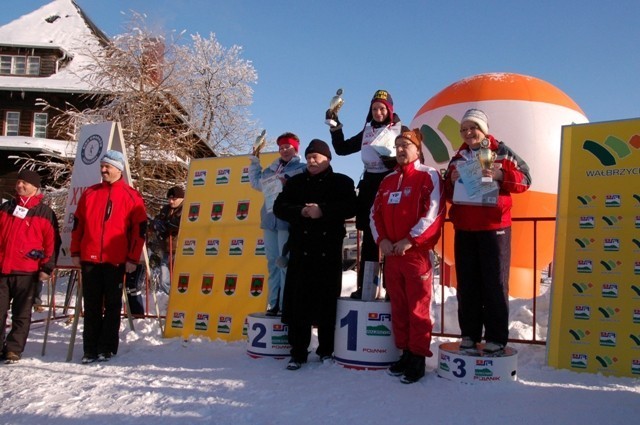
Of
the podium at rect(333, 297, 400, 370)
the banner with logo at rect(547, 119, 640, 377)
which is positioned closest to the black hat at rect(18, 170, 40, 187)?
the podium at rect(333, 297, 400, 370)

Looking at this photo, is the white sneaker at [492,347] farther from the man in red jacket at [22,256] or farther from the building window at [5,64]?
the building window at [5,64]

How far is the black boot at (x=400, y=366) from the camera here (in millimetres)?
3930

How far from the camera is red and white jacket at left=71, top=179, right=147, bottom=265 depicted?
4.89m

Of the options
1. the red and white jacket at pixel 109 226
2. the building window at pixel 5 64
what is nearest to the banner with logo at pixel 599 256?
the red and white jacket at pixel 109 226

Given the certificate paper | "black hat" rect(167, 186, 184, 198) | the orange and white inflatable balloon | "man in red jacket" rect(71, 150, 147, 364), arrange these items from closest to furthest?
the certificate paper → "man in red jacket" rect(71, 150, 147, 364) → the orange and white inflatable balloon → "black hat" rect(167, 186, 184, 198)

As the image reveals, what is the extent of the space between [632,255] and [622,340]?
68 cm

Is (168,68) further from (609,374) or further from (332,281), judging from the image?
(609,374)

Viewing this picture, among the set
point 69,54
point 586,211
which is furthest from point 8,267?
point 69,54

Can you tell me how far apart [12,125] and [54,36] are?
505 centimetres

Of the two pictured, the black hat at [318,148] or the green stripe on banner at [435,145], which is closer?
the black hat at [318,148]

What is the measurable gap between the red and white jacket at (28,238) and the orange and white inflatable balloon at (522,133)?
17.3ft

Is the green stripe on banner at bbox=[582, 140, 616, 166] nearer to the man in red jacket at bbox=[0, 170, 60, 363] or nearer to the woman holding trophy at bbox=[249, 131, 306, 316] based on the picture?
the woman holding trophy at bbox=[249, 131, 306, 316]

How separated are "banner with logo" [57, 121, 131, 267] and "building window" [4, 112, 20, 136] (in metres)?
20.9

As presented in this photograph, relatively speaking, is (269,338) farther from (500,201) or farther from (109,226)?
(500,201)
